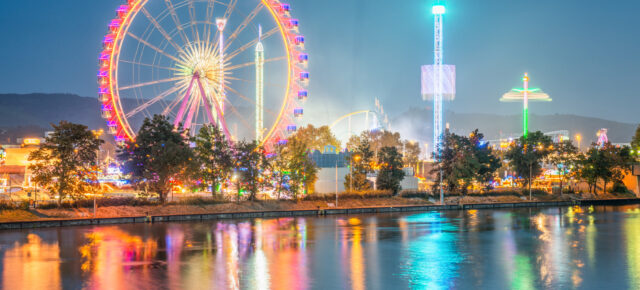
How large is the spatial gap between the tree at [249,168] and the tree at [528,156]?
38.0 meters

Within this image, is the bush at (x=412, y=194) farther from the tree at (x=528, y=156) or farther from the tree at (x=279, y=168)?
the tree at (x=528, y=156)

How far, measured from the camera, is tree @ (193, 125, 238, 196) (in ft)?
191

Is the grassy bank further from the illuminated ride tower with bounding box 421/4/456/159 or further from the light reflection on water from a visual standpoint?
the illuminated ride tower with bounding box 421/4/456/159

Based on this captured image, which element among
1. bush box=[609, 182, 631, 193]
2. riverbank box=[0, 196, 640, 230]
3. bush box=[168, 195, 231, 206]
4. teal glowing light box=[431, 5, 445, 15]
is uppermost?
teal glowing light box=[431, 5, 445, 15]

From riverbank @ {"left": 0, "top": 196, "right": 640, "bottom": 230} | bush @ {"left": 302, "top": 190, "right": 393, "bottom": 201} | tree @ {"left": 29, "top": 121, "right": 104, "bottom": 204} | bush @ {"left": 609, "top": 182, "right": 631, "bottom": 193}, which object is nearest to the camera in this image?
riverbank @ {"left": 0, "top": 196, "right": 640, "bottom": 230}

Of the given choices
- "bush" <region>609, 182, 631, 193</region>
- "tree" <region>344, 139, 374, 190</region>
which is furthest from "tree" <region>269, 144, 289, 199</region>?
"bush" <region>609, 182, 631, 193</region>

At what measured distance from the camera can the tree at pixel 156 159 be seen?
52.2 metres

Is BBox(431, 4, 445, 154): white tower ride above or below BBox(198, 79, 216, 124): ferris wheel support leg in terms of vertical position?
above

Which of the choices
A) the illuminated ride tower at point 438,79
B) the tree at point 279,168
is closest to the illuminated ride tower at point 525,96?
the illuminated ride tower at point 438,79

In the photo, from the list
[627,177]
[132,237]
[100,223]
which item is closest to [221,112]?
[100,223]

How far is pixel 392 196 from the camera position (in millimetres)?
69125

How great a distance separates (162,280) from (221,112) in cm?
3275

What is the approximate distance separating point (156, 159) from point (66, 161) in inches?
278

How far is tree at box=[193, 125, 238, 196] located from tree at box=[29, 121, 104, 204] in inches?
424
